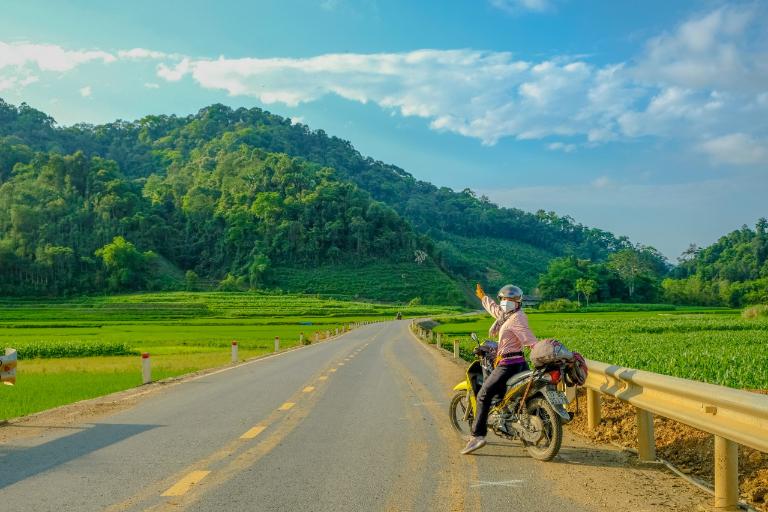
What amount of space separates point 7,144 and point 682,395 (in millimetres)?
211794

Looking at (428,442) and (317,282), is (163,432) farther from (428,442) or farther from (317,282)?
(317,282)

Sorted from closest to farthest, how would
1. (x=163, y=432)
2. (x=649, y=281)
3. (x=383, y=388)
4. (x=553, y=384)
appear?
(x=553, y=384) < (x=163, y=432) < (x=383, y=388) < (x=649, y=281)


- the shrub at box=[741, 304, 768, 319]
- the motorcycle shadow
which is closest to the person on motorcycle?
the motorcycle shadow

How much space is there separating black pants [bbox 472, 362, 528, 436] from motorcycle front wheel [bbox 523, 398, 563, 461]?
0.38m

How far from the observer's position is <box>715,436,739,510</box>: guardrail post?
5270 mm

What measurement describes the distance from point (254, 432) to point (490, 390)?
10.7 ft

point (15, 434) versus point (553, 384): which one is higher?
point (553, 384)

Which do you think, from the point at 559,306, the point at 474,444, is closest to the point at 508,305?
the point at 474,444

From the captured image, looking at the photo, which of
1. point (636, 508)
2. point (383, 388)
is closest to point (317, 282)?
point (383, 388)

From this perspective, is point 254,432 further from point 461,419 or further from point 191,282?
point 191,282

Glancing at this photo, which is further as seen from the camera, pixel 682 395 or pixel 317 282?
pixel 317 282

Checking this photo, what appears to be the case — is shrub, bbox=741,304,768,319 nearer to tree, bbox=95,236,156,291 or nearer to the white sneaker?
the white sneaker

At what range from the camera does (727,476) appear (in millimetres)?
5312

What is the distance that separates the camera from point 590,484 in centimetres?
618
